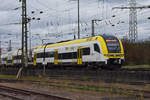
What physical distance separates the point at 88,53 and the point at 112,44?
244 cm

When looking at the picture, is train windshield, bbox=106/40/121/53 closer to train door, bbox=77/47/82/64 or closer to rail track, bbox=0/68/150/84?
rail track, bbox=0/68/150/84

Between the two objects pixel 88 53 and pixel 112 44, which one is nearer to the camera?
pixel 112 44

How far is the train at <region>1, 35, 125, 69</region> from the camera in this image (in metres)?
22.7

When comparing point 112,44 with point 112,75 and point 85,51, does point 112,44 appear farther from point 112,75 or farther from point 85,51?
point 112,75

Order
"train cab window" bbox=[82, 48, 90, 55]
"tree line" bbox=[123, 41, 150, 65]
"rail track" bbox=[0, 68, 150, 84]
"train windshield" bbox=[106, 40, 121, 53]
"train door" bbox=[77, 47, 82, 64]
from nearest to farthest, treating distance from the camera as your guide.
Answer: "rail track" bbox=[0, 68, 150, 84], "train windshield" bbox=[106, 40, 121, 53], "train cab window" bbox=[82, 48, 90, 55], "train door" bbox=[77, 47, 82, 64], "tree line" bbox=[123, 41, 150, 65]

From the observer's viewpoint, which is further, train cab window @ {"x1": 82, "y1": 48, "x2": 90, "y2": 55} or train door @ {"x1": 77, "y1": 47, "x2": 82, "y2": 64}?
train door @ {"x1": 77, "y1": 47, "x2": 82, "y2": 64}

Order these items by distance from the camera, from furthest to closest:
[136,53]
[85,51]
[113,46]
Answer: [136,53] → [85,51] → [113,46]

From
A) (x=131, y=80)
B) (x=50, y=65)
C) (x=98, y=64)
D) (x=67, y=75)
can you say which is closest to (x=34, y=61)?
(x=50, y=65)

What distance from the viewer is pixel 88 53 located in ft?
79.3

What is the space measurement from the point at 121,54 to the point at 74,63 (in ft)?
17.7

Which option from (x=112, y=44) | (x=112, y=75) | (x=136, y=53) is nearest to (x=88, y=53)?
(x=112, y=44)

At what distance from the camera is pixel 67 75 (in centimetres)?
2420

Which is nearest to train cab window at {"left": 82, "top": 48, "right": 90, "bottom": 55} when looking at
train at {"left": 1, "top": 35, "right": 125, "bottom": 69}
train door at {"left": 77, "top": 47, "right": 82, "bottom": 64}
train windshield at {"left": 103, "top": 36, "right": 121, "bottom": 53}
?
train at {"left": 1, "top": 35, "right": 125, "bottom": 69}

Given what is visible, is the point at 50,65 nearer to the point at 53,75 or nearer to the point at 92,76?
the point at 53,75
